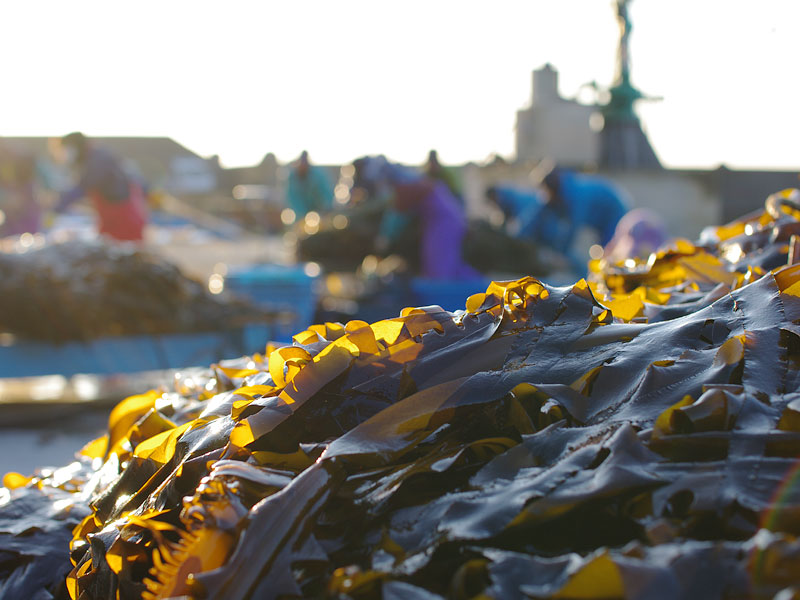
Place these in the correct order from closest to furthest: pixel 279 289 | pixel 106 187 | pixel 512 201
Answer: pixel 279 289
pixel 106 187
pixel 512 201

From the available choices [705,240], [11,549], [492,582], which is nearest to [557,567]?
[492,582]

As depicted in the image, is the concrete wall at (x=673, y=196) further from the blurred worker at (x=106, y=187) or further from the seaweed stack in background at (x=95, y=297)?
the seaweed stack in background at (x=95, y=297)

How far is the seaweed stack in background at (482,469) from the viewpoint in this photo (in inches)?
23.0

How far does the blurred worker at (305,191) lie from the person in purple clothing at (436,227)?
3612 millimetres

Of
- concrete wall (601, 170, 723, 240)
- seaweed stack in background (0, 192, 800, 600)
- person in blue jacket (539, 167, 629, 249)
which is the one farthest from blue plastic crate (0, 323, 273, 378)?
concrete wall (601, 170, 723, 240)

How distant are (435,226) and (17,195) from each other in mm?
5415

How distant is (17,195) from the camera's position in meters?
8.26

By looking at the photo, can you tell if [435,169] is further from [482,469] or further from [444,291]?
[482,469]

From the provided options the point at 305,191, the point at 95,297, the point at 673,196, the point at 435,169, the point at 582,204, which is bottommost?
the point at 95,297

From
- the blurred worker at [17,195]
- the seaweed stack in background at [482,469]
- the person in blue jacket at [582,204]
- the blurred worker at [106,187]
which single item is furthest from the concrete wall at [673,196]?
the seaweed stack in background at [482,469]

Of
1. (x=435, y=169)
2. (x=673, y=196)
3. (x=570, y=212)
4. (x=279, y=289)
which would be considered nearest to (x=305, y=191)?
(x=435, y=169)

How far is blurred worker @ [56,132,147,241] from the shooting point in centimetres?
634

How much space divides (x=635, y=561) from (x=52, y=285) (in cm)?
358

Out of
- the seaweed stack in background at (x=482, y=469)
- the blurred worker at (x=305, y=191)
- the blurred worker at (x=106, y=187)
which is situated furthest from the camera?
the blurred worker at (x=305, y=191)
